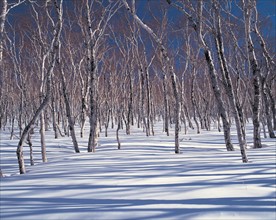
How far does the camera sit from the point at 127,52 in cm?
1981

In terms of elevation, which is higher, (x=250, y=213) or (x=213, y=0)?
(x=213, y=0)

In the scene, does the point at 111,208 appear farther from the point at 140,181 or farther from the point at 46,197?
the point at 140,181

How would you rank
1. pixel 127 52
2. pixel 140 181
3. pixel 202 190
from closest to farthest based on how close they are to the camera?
pixel 202 190 < pixel 140 181 < pixel 127 52

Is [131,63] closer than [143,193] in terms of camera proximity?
No

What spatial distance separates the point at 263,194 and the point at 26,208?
110 inches

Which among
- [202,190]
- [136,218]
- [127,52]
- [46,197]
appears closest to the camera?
[136,218]

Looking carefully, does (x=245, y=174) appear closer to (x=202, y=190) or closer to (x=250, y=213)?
(x=202, y=190)

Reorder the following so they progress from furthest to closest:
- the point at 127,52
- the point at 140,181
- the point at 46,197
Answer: the point at 127,52 < the point at 140,181 < the point at 46,197

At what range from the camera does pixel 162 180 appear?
14.2ft

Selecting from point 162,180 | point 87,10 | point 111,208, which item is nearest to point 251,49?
point 87,10

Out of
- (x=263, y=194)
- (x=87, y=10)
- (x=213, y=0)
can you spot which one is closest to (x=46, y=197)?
(x=263, y=194)

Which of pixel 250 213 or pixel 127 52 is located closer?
pixel 250 213

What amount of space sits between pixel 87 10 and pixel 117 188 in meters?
7.60

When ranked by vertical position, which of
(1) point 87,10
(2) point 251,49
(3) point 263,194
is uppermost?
(1) point 87,10
